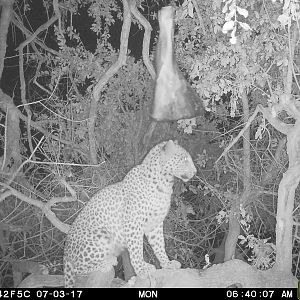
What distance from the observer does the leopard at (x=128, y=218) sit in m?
4.09

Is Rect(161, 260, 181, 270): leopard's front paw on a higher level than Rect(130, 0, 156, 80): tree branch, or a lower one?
lower

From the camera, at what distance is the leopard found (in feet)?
13.4

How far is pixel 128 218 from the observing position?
417 cm

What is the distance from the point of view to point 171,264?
14.1 feet

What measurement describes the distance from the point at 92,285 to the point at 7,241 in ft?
5.45

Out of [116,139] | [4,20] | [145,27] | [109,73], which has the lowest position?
[116,139]

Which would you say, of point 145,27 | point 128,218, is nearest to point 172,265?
point 128,218

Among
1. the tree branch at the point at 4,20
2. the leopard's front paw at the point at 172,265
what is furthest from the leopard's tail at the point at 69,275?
the tree branch at the point at 4,20

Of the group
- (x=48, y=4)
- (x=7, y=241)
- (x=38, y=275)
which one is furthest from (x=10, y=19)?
(x=38, y=275)

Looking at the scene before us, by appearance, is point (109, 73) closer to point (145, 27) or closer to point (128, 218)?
point (145, 27)

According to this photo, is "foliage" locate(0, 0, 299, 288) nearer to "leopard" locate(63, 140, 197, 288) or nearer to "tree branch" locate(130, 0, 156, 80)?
"tree branch" locate(130, 0, 156, 80)

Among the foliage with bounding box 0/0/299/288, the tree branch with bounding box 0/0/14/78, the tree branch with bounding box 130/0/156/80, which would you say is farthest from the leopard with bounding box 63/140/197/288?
the tree branch with bounding box 0/0/14/78

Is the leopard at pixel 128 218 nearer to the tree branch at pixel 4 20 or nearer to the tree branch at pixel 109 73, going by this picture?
the tree branch at pixel 109 73

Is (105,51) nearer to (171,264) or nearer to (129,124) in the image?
(129,124)
